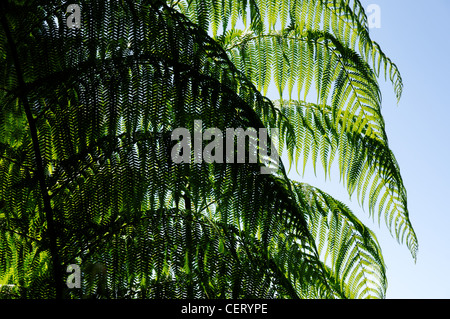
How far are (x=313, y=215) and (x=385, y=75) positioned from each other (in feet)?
1.42

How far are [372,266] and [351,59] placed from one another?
0.57 metres

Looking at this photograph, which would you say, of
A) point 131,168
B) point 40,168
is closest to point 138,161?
point 131,168

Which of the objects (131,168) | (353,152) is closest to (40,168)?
(131,168)

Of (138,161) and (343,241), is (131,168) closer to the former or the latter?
(138,161)

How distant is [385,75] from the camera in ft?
4.59

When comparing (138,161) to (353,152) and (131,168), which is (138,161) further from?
(353,152)

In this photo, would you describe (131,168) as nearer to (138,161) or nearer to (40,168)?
(138,161)
